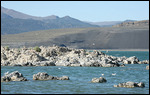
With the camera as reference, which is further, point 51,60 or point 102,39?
point 102,39

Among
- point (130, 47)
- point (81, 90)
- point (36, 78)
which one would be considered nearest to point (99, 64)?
point (36, 78)

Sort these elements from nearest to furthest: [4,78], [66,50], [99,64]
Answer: [4,78] → [99,64] → [66,50]

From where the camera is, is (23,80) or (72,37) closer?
(23,80)

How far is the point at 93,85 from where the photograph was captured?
28531 millimetres

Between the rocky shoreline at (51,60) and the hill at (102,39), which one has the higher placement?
the hill at (102,39)

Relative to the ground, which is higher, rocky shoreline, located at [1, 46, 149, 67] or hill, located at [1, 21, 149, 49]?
hill, located at [1, 21, 149, 49]

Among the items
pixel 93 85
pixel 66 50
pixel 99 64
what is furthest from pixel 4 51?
pixel 93 85

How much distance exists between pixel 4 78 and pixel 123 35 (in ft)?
535

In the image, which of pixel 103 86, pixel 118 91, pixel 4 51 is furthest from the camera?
pixel 4 51

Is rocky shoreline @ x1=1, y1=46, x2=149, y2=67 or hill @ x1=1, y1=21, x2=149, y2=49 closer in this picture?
rocky shoreline @ x1=1, y1=46, x2=149, y2=67

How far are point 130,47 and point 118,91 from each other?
521ft

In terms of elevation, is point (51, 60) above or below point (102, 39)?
below

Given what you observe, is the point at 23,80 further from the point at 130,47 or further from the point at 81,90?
the point at 130,47

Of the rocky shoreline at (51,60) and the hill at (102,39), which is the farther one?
the hill at (102,39)
